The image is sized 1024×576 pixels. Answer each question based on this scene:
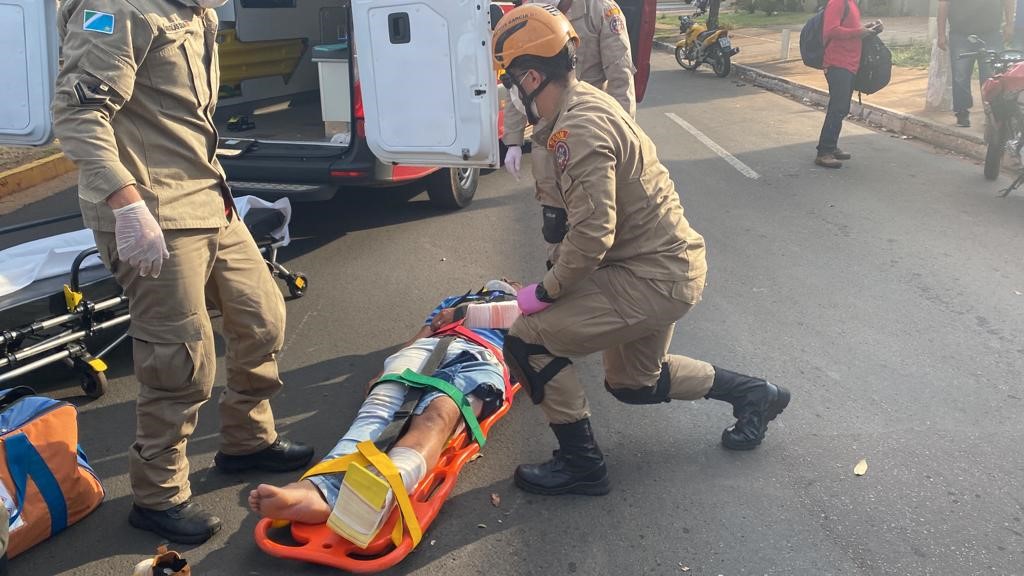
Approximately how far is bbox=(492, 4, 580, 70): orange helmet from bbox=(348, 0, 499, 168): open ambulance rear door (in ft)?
5.26

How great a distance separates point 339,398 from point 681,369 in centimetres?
169

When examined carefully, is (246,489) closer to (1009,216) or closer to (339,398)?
(339,398)

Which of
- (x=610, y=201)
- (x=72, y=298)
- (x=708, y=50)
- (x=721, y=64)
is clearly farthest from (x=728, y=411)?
(x=708, y=50)

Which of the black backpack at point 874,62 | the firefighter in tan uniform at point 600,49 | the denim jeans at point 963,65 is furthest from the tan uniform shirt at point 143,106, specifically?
the denim jeans at point 963,65

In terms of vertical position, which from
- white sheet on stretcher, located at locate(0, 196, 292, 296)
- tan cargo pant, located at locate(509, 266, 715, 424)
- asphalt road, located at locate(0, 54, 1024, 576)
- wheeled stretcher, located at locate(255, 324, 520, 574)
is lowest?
asphalt road, located at locate(0, 54, 1024, 576)

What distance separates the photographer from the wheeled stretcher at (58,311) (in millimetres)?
3898

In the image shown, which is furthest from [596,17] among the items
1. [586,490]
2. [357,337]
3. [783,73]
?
[783,73]

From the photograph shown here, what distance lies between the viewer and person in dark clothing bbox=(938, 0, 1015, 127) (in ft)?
30.1

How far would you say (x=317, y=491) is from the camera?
9.79ft

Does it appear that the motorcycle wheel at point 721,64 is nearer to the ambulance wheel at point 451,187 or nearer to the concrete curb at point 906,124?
the concrete curb at point 906,124

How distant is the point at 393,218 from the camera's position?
23.3ft

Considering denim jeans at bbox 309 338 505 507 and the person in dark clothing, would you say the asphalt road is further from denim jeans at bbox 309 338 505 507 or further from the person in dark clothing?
the person in dark clothing

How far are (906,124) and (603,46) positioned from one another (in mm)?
6279

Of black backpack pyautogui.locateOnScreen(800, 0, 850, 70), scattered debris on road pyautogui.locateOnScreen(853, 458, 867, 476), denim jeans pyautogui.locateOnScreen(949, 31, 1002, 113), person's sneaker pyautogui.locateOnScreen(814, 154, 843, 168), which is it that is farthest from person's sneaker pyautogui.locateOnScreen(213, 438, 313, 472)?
denim jeans pyautogui.locateOnScreen(949, 31, 1002, 113)
